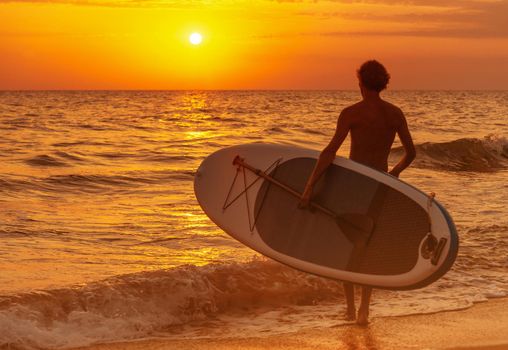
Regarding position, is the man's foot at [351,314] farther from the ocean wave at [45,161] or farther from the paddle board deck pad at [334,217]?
the ocean wave at [45,161]

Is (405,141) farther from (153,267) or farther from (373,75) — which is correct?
(153,267)

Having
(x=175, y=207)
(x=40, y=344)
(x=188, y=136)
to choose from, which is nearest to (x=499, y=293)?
(x=40, y=344)

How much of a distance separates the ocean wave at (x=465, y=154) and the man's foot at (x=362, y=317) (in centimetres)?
A: 1586

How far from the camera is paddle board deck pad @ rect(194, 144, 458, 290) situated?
609 centimetres

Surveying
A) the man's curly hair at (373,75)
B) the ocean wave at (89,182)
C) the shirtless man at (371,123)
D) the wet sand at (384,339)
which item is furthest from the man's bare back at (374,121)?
the ocean wave at (89,182)

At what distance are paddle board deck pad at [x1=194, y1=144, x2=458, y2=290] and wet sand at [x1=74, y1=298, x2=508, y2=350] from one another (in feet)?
1.46

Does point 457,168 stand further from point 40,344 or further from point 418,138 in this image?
point 40,344

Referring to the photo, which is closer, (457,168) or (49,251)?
(49,251)

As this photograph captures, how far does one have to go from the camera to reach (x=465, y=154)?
25.9 m

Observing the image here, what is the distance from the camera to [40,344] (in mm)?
6227

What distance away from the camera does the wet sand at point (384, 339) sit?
608 cm

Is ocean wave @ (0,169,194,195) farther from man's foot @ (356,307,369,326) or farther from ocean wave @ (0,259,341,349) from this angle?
man's foot @ (356,307,369,326)

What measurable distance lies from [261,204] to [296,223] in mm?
492

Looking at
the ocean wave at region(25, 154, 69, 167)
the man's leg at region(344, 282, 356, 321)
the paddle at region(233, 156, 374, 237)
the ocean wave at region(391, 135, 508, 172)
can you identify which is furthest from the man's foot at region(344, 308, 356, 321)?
the ocean wave at region(391, 135, 508, 172)
